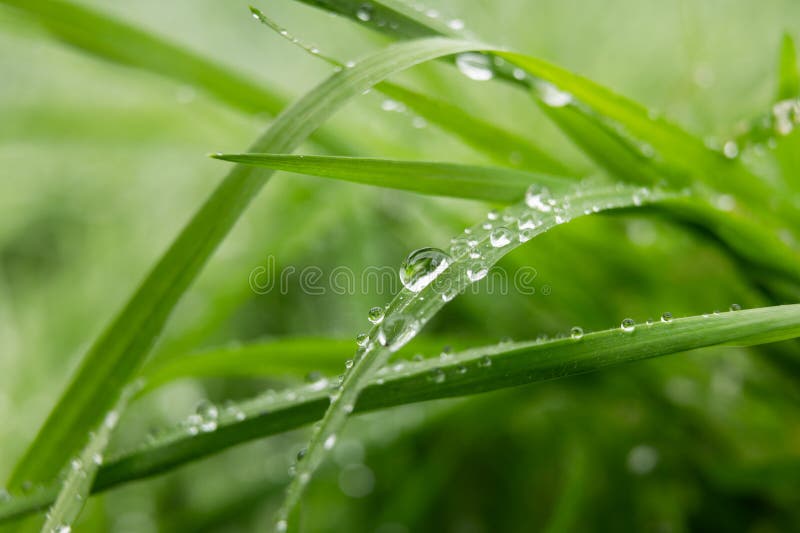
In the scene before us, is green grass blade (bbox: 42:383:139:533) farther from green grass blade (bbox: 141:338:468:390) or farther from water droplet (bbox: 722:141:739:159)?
water droplet (bbox: 722:141:739:159)

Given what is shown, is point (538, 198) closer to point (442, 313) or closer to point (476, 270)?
point (476, 270)

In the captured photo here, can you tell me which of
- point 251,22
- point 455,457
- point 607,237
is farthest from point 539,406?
point 251,22

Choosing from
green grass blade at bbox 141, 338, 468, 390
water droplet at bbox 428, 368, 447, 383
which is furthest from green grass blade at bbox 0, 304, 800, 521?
green grass blade at bbox 141, 338, 468, 390

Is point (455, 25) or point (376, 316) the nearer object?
point (376, 316)

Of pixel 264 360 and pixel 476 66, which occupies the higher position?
pixel 476 66

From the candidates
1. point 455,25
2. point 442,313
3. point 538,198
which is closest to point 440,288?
point 538,198

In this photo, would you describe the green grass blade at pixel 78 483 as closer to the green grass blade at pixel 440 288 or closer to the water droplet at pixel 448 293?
the green grass blade at pixel 440 288
